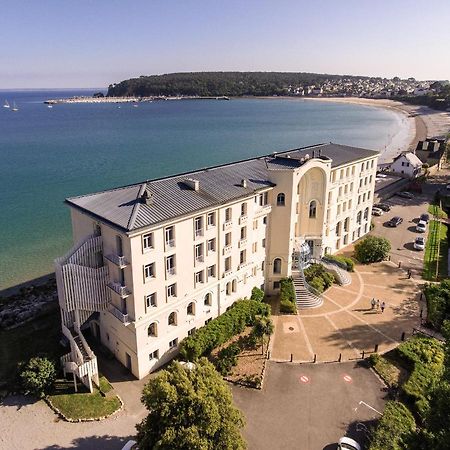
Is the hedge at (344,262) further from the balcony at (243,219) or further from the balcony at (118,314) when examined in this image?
the balcony at (118,314)

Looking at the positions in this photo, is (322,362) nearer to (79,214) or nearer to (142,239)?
(142,239)

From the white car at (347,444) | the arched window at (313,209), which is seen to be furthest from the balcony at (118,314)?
the arched window at (313,209)

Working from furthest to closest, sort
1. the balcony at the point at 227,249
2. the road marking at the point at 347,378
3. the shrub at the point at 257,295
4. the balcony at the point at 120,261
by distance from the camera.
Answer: the shrub at the point at 257,295, the balcony at the point at 227,249, the road marking at the point at 347,378, the balcony at the point at 120,261

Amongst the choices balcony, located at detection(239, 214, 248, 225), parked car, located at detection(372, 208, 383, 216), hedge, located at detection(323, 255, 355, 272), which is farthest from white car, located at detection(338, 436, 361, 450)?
parked car, located at detection(372, 208, 383, 216)

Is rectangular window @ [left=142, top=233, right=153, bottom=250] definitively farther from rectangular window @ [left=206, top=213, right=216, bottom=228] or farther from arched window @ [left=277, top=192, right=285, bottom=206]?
arched window @ [left=277, top=192, right=285, bottom=206]

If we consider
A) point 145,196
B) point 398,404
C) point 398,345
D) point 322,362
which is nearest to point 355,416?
point 398,404

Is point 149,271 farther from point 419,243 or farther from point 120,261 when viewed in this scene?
point 419,243

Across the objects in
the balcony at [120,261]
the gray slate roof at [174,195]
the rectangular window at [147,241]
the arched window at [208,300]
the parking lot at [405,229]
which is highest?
the gray slate roof at [174,195]

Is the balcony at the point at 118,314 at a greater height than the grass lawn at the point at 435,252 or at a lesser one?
greater
